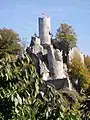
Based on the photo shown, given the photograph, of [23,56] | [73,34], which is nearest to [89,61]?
[73,34]

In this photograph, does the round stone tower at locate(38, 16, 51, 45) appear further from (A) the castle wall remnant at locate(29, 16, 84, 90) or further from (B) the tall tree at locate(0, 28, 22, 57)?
(B) the tall tree at locate(0, 28, 22, 57)

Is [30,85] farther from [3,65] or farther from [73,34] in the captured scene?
[73,34]

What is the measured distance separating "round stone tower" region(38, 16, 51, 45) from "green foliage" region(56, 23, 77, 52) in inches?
67.8

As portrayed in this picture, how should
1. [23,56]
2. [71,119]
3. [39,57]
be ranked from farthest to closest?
[39,57], [23,56], [71,119]

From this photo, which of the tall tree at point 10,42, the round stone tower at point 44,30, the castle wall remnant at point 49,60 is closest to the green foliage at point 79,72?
the castle wall remnant at point 49,60

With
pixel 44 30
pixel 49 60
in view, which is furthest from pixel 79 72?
pixel 44 30

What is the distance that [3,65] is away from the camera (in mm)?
8031

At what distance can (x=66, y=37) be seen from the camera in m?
59.6

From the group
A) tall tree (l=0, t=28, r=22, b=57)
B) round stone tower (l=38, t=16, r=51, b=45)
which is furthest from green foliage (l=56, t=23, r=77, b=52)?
tall tree (l=0, t=28, r=22, b=57)

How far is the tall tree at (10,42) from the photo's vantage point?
186 feet

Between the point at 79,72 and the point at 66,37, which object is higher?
the point at 66,37

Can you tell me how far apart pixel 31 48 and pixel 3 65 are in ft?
145

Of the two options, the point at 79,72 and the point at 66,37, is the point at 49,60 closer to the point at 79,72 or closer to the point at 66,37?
the point at 79,72

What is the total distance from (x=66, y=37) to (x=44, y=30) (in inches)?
113
